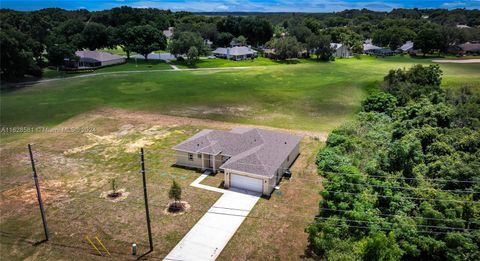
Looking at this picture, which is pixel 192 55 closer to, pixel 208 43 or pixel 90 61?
pixel 90 61

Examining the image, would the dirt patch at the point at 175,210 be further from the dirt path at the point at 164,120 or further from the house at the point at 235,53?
the house at the point at 235,53

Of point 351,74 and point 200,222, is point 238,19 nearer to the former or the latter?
point 351,74

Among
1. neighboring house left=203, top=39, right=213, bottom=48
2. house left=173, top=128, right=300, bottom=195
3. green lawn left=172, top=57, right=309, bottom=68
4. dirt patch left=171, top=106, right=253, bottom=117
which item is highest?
neighboring house left=203, top=39, right=213, bottom=48

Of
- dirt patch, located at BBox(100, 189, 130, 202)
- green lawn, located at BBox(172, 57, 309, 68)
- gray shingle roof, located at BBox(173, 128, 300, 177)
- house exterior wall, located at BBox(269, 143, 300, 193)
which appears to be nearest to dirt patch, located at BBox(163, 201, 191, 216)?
dirt patch, located at BBox(100, 189, 130, 202)

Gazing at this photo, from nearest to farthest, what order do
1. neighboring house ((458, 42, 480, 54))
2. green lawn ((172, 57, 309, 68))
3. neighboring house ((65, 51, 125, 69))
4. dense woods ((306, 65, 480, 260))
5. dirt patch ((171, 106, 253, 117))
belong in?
dense woods ((306, 65, 480, 260)), dirt patch ((171, 106, 253, 117)), neighboring house ((65, 51, 125, 69)), green lawn ((172, 57, 309, 68)), neighboring house ((458, 42, 480, 54))

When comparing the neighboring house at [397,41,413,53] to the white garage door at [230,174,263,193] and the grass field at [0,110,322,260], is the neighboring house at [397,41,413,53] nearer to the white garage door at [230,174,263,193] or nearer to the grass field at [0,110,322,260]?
the grass field at [0,110,322,260]

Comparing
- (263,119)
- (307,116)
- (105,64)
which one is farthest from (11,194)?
(105,64)
